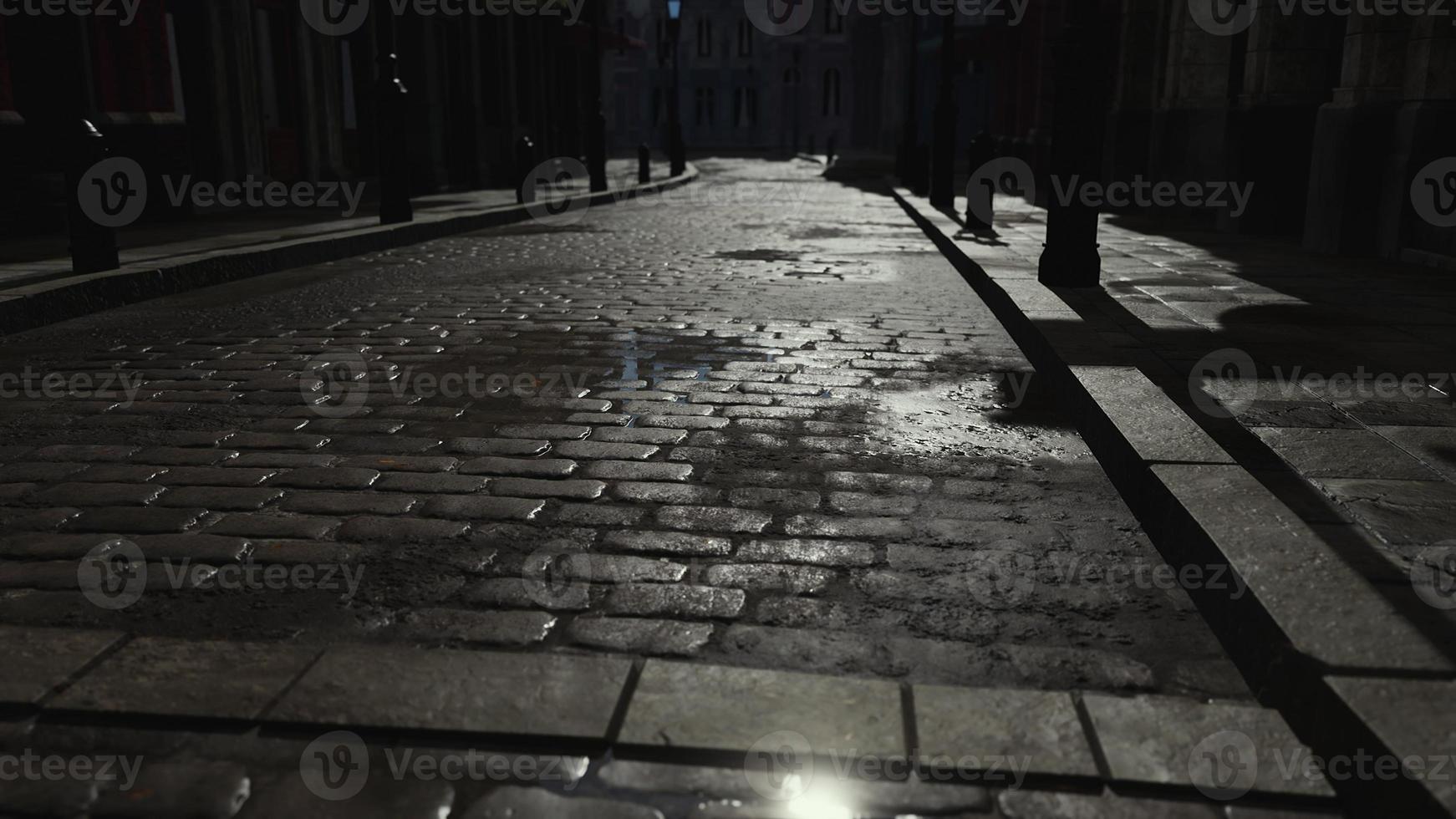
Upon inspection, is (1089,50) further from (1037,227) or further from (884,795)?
(884,795)

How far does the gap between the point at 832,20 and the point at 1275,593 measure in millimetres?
66918

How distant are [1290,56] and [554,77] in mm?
18898

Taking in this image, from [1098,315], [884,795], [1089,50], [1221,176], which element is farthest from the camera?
[1221,176]

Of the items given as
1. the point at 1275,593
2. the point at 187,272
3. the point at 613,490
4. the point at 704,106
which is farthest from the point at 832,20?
the point at 1275,593

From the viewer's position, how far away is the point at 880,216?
1591 cm

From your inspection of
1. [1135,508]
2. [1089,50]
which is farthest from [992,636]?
[1089,50]
